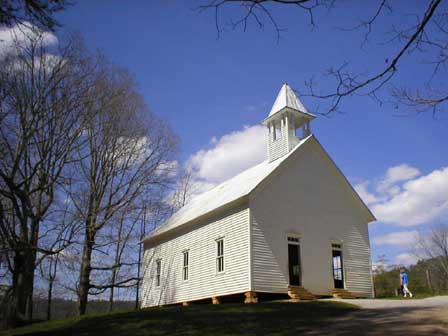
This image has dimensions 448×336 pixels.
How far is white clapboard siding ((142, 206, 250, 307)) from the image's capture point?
20.6 metres

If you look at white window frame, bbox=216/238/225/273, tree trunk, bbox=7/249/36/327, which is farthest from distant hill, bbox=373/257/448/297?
tree trunk, bbox=7/249/36/327

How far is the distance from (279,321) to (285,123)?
1272cm

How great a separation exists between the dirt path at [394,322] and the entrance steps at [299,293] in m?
5.03

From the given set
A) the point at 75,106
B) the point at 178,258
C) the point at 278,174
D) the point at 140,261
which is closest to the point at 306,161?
the point at 278,174

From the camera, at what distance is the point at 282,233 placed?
21.3m

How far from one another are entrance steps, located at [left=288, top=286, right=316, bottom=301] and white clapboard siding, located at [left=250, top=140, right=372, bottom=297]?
0.30 m

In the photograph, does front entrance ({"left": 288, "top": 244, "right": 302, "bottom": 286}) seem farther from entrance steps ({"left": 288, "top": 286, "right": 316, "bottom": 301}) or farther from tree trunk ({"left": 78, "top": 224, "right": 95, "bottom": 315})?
tree trunk ({"left": 78, "top": 224, "right": 95, "bottom": 315})

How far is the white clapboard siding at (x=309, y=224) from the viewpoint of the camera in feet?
67.4

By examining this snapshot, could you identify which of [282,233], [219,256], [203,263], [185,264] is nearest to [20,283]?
[219,256]

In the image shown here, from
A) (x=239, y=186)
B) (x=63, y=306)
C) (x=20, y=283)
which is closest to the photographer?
(x=20, y=283)

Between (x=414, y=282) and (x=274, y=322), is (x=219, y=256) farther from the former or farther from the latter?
(x=414, y=282)

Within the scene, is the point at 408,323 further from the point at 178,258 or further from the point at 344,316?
the point at 178,258

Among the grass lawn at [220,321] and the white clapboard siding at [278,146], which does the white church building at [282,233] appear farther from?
the grass lawn at [220,321]

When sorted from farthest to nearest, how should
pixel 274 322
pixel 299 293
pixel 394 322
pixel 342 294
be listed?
pixel 342 294 → pixel 299 293 → pixel 274 322 → pixel 394 322
